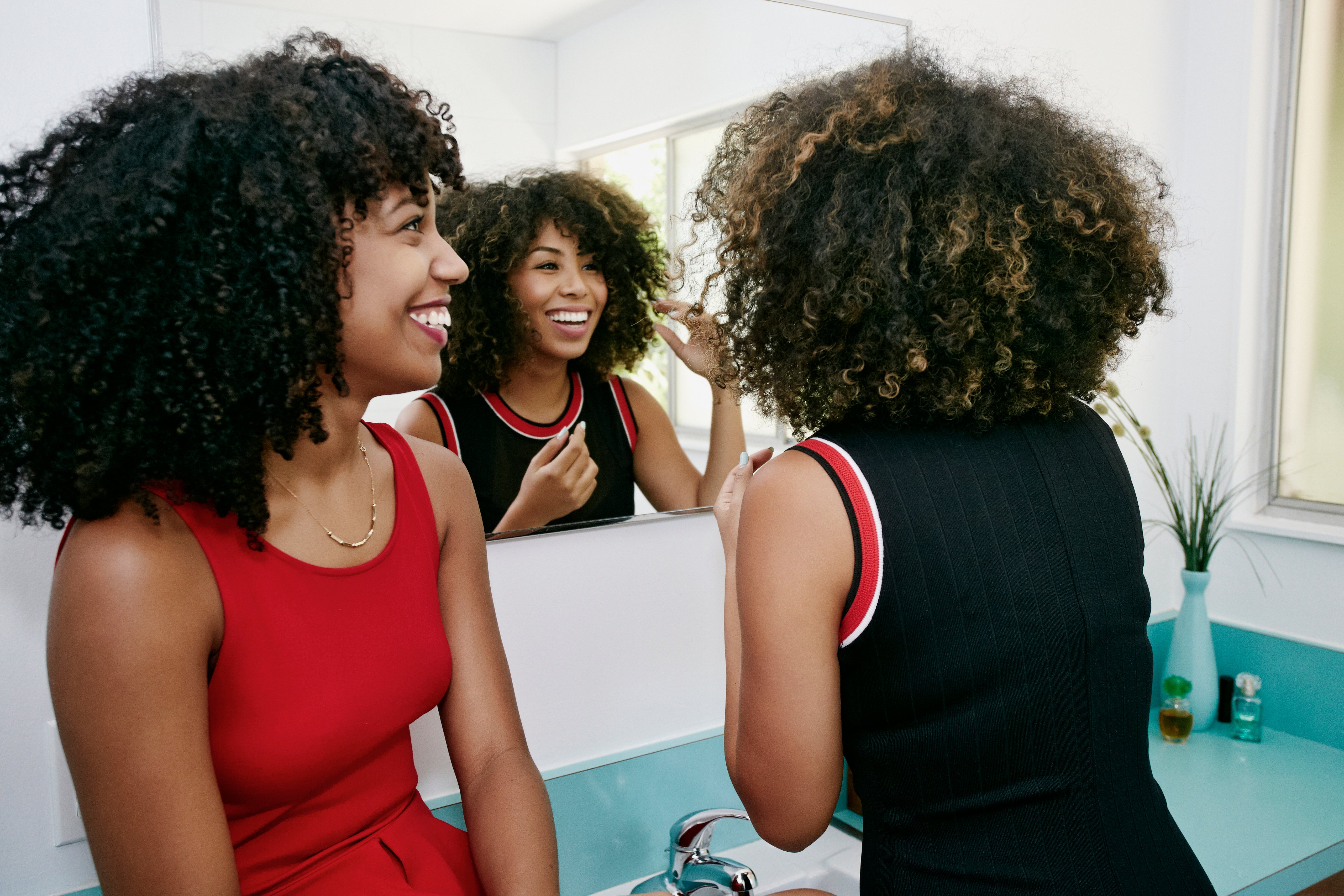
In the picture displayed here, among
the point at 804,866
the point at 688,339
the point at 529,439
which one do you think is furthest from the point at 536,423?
the point at 804,866

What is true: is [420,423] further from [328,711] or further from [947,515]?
[947,515]

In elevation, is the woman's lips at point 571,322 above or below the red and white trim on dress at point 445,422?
above

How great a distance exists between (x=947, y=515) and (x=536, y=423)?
0.57 meters

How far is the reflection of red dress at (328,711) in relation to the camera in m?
0.75

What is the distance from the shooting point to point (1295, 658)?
1679mm

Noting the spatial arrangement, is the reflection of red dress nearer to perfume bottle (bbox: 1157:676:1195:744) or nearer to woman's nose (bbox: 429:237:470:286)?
woman's nose (bbox: 429:237:470:286)

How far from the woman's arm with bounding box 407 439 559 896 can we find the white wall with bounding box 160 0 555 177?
361 mm

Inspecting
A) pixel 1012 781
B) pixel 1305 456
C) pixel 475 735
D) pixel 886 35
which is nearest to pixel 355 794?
pixel 475 735

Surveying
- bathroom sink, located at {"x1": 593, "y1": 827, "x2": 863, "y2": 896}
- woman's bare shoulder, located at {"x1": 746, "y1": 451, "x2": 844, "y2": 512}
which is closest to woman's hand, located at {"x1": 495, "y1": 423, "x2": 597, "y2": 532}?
woman's bare shoulder, located at {"x1": 746, "y1": 451, "x2": 844, "y2": 512}

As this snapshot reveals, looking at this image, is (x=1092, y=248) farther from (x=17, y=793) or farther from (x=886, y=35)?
(x=17, y=793)

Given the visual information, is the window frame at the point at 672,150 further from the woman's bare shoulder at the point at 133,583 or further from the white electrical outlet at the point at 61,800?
the white electrical outlet at the point at 61,800

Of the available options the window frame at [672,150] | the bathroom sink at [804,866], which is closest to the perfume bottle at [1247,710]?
the bathroom sink at [804,866]

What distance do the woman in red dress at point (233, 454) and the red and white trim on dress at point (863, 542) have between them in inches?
15.0

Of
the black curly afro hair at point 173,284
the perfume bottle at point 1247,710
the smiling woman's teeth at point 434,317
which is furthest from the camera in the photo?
the perfume bottle at point 1247,710
